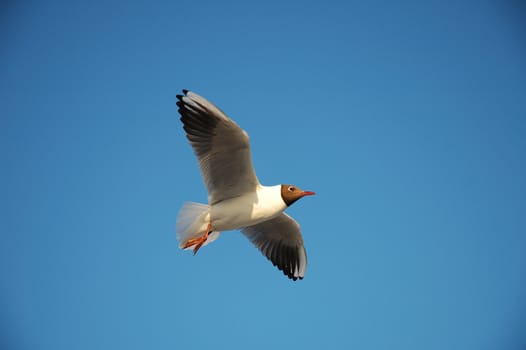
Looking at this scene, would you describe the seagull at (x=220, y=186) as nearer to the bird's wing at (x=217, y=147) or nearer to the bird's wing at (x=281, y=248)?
the bird's wing at (x=217, y=147)

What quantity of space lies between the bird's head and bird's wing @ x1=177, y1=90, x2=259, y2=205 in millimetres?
293

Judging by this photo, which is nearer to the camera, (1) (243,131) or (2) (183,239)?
(1) (243,131)

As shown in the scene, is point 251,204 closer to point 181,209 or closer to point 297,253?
point 181,209

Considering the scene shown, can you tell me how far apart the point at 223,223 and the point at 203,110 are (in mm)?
1204

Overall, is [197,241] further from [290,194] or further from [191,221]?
[290,194]

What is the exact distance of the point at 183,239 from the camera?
5.76 meters

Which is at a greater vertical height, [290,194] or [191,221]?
[290,194]

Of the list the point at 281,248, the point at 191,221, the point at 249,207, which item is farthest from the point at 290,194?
the point at 281,248

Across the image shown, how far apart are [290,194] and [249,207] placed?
428 millimetres

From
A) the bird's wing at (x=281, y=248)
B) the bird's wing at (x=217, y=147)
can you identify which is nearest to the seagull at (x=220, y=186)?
the bird's wing at (x=217, y=147)

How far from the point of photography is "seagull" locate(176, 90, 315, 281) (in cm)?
514

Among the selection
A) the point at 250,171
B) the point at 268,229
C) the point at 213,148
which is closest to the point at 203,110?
the point at 213,148

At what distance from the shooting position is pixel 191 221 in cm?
571

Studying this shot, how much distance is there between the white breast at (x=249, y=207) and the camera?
5.59m
